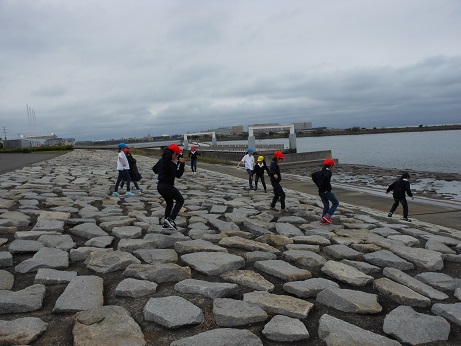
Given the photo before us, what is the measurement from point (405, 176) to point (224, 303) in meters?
7.07

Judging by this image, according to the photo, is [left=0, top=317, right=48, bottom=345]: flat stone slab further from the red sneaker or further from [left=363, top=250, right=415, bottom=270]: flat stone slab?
the red sneaker

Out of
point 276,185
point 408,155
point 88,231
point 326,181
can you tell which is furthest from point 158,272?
point 408,155

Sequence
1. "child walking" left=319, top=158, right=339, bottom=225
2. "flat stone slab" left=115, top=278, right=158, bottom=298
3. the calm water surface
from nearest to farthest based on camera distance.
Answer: "flat stone slab" left=115, top=278, right=158, bottom=298
"child walking" left=319, top=158, right=339, bottom=225
the calm water surface

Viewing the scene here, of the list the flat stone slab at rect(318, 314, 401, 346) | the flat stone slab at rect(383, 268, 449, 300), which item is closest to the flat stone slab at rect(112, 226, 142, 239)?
the flat stone slab at rect(318, 314, 401, 346)

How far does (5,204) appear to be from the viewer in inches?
264

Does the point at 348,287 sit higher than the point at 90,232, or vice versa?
the point at 90,232

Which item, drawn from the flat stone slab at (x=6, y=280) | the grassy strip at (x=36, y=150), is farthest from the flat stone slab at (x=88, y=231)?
the grassy strip at (x=36, y=150)

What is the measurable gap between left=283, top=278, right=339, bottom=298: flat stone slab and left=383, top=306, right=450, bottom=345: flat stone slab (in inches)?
25.1

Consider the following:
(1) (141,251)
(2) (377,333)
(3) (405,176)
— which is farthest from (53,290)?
(3) (405,176)

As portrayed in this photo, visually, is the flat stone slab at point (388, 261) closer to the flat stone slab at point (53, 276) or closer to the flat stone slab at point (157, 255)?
the flat stone slab at point (157, 255)

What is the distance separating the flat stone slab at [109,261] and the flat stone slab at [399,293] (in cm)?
245

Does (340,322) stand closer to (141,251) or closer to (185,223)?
(141,251)

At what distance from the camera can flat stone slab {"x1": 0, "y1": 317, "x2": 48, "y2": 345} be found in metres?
2.53

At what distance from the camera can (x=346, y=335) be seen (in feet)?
8.98
